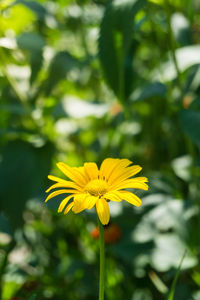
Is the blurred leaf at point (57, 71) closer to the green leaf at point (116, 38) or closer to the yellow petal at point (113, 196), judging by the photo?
the green leaf at point (116, 38)

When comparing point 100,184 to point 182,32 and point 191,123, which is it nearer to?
point 191,123

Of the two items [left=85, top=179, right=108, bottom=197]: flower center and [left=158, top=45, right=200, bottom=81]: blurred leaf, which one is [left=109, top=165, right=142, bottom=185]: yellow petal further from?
[left=158, top=45, right=200, bottom=81]: blurred leaf

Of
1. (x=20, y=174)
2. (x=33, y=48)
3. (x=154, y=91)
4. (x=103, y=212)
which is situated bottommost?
(x=103, y=212)

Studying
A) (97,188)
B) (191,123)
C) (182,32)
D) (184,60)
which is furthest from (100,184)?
(182,32)

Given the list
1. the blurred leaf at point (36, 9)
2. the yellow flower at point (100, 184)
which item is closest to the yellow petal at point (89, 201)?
the yellow flower at point (100, 184)

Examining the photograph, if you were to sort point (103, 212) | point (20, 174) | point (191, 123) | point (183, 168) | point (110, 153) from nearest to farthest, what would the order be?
point (103, 212) → point (191, 123) → point (20, 174) → point (183, 168) → point (110, 153)
